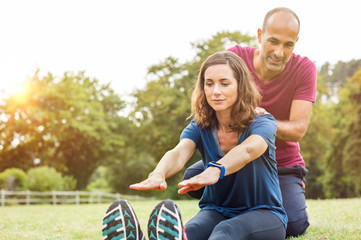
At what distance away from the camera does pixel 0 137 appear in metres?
31.1

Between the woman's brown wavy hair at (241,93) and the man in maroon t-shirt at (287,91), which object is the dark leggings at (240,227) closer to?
the woman's brown wavy hair at (241,93)

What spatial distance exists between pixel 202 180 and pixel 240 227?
0.48 meters

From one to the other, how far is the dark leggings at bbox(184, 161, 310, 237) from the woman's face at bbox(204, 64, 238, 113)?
3.77 ft

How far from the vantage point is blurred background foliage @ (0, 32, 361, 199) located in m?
26.9

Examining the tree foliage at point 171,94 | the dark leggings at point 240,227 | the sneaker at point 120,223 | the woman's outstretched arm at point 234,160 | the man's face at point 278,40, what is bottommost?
the dark leggings at point 240,227

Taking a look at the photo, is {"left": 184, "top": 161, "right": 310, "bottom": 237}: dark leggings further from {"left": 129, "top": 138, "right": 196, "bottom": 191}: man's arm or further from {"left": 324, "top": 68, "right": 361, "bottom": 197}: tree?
{"left": 324, "top": 68, "right": 361, "bottom": 197}: tree

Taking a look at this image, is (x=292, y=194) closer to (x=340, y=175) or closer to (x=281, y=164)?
(x=281, y=164)

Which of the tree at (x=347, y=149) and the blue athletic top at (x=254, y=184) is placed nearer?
the blue athletic top at (x=254, y=184)

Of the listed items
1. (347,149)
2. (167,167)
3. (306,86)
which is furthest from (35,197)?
(167,167)

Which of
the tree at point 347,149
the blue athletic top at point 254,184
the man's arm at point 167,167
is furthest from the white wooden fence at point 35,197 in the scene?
the blue athletic top at point 254,184

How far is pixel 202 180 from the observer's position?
2.54 metres

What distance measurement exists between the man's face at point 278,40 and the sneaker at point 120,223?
2.45 m

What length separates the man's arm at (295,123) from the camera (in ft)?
13.0

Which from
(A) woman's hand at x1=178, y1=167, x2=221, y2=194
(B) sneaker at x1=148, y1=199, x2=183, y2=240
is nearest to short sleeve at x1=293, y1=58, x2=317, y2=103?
(A) woman's hand at x1=178, y1=167, x2=221, y2=194
